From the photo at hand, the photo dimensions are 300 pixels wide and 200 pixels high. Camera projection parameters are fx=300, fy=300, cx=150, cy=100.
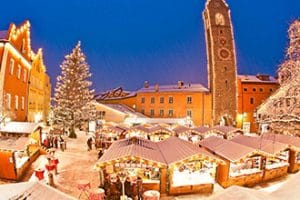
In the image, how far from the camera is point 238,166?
17328 mm

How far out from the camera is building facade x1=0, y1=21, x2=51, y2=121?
71.6ft

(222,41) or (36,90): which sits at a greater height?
(222,41)

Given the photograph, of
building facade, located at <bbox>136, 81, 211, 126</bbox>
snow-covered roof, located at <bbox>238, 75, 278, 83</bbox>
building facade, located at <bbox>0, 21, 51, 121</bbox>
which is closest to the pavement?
building facade, located at <bbox>0, 21, 51, 121</bbox>

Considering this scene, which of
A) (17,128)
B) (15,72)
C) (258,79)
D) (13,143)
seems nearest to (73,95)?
(15,72)

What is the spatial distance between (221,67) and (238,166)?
2939cm

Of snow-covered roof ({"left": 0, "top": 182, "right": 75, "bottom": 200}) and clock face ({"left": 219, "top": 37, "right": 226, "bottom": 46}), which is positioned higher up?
clock face ({"left": 219, "top": 37, "right": 226, "bottom": 46})

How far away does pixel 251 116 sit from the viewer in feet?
153

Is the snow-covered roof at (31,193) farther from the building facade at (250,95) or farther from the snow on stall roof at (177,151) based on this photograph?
the building facade at (250,95)

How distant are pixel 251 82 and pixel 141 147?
35.3 m

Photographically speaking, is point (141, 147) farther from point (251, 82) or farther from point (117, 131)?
point (251, 82)

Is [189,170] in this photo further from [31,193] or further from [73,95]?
[73,95]

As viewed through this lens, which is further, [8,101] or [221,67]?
[221,67]

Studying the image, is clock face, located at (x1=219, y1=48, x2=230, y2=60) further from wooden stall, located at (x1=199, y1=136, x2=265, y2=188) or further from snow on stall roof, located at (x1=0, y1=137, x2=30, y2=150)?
snow on stall roof, located at (x1=0, y1=137, x2=30, y2=150)

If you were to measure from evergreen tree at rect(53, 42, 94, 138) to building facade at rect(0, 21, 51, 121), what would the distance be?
120 inches
